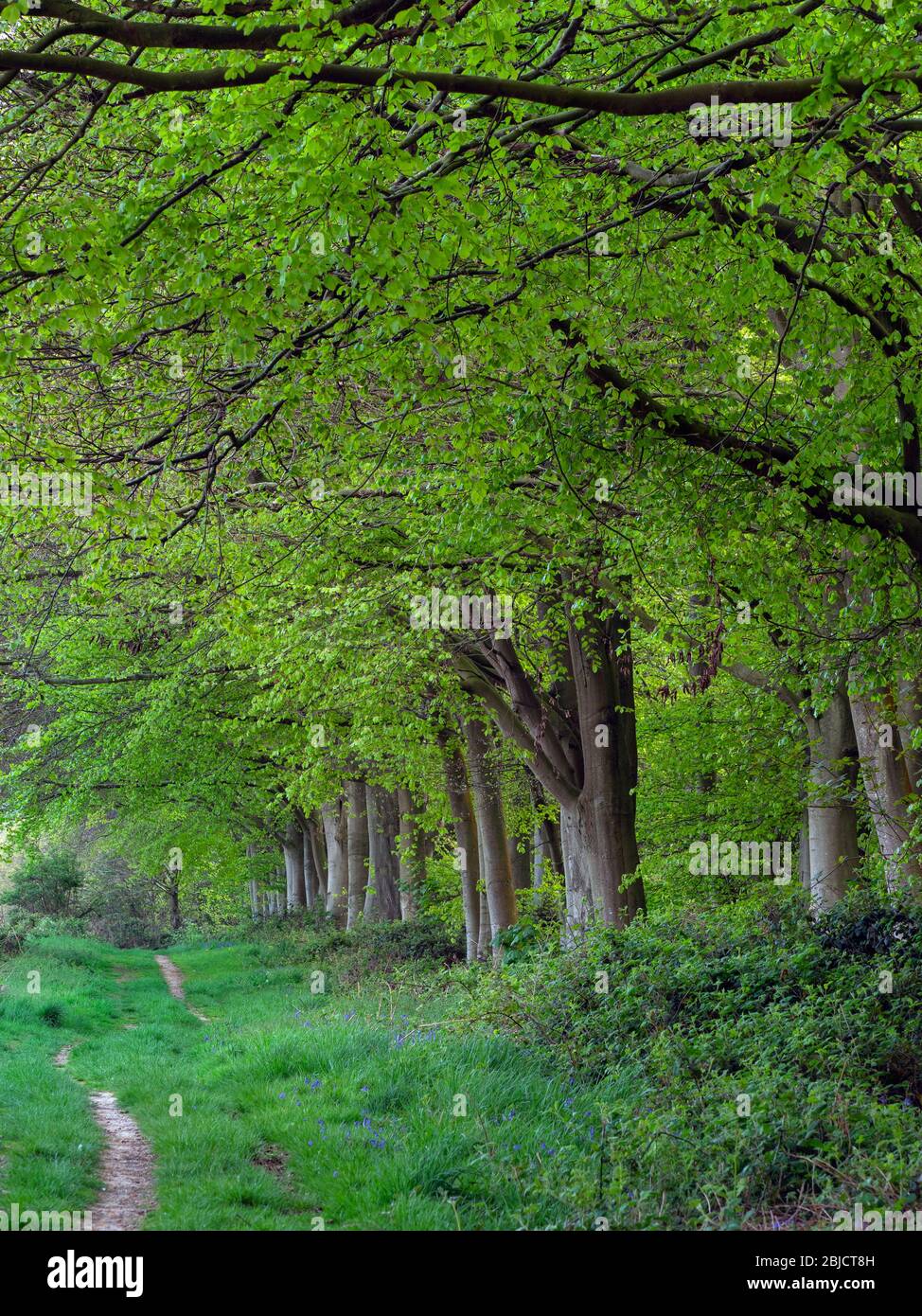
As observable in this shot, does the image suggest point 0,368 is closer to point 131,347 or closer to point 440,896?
point 131,347

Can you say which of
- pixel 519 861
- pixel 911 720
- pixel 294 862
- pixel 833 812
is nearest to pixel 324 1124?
pixel 911 720

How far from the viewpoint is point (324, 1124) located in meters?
8.13

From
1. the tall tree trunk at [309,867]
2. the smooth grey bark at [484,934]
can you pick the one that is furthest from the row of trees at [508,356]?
the tall tree trunk at [309,867]

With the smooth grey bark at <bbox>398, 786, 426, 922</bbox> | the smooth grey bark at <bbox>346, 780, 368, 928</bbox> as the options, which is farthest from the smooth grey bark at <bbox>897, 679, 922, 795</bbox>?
the smooth grey bark at <bbox>346, 780, 368, 928</bbox>

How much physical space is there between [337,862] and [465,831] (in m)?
11.2

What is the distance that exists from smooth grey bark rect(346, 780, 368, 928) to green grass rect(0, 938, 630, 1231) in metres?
13.3

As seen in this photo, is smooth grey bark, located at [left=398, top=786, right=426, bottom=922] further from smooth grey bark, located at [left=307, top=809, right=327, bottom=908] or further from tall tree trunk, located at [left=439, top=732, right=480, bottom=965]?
smooth grey bark, located at [left=307, top=809, right=327, bottom=908]

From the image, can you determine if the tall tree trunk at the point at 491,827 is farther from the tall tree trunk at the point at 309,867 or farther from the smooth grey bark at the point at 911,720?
the tall tree trunk at the point at 309,867

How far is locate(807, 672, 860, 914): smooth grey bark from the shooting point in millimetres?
13211

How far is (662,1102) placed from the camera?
7938 millimetres

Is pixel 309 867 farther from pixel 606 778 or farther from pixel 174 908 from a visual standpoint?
pixel 606 778
